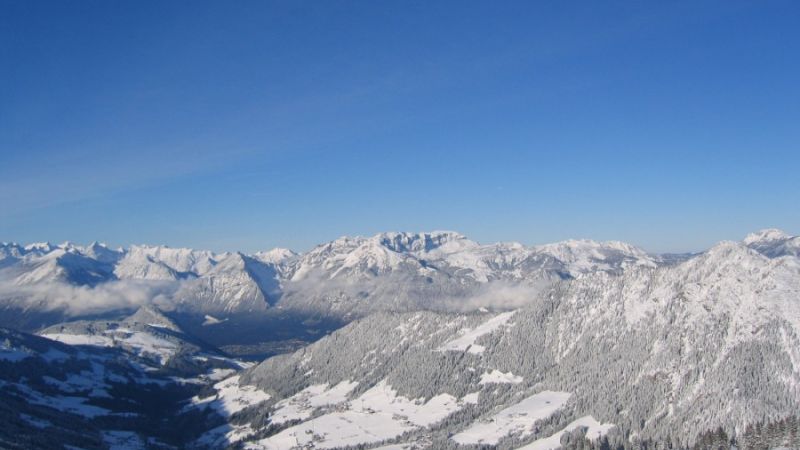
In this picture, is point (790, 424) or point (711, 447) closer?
point (790, 424)

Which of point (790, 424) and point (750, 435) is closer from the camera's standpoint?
point (790, 424)
